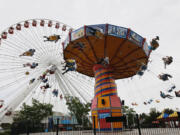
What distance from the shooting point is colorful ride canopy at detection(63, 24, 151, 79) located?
15.4 m

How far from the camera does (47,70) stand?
18.2 meters

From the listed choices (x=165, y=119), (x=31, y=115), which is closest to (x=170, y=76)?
(x=165, y=119)

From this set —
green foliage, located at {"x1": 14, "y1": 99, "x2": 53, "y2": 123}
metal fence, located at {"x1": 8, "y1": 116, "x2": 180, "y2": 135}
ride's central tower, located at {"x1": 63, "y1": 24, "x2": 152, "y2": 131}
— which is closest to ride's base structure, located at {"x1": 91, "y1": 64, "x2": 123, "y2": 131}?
ride's central tower, located at {"x1": 63, "y1": 24, "x2": 152, "y2": 131}

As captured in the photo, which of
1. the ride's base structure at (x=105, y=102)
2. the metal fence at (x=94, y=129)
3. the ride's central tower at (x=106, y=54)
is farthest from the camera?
the ride's base structure at (x=105, y=102)

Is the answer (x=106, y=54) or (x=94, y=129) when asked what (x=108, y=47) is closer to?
(x=106, y=54)

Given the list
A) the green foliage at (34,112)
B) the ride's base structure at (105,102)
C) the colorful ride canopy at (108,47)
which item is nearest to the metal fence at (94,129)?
the ride's base structure at (105,102)

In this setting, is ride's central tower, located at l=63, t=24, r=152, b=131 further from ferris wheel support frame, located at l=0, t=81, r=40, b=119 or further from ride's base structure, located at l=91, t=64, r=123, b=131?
ferris wheel support frame, located at l=0, t=81, r=40, b=119

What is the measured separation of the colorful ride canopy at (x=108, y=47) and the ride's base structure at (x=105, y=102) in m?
2.03

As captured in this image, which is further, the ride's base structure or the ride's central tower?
the ride's base structure

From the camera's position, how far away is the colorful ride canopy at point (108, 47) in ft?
50.6

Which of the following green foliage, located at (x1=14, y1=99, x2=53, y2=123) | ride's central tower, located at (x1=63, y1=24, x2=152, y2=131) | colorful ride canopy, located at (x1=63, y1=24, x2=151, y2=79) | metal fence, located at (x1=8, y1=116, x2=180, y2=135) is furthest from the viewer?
green foliage, located at (x1=14, y1=99, x2=53, y2=123)

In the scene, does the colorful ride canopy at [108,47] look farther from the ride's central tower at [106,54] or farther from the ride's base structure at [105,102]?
the ride's base structure at [105,102]

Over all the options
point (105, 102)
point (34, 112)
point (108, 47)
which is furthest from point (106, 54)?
point (34, 112)

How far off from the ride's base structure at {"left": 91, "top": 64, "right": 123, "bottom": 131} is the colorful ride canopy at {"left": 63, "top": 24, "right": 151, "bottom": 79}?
203 cm
